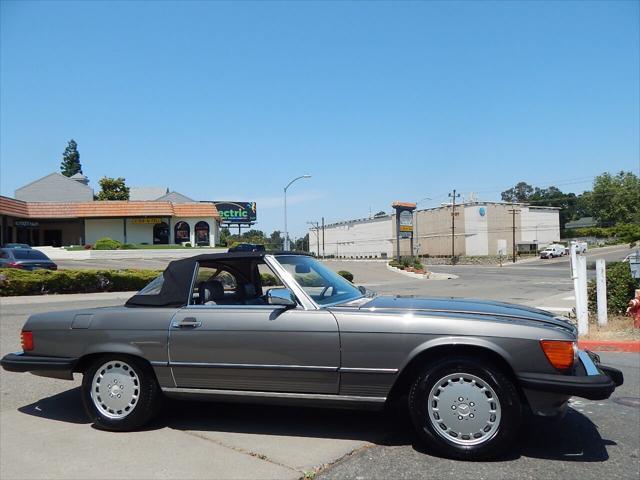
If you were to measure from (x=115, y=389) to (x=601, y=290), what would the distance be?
8668mm

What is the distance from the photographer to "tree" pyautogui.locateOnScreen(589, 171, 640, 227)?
10394cm

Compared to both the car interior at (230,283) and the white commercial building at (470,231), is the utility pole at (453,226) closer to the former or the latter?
the white commercial building at (470,231)

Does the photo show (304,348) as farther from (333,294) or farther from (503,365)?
(503,365)

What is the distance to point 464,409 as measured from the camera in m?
3.64

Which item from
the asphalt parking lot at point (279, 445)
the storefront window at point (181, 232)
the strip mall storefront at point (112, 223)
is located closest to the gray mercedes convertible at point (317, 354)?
the asphalt parking lot at point (279, 445)

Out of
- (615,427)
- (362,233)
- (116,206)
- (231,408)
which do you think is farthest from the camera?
(362,233)

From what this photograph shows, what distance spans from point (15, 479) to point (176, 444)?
3.54 feet

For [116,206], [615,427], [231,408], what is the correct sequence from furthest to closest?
[116,206] < [231,408] < [615,427]

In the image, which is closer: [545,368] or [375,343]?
[545,368]

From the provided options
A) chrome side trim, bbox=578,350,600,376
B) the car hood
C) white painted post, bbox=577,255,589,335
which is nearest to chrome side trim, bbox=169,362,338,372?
the car hood

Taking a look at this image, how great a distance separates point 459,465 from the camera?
11.7ft

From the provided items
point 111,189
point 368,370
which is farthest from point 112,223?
point 368,370

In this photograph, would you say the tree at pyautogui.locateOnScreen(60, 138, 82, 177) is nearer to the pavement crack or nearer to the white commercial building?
the white commercial building

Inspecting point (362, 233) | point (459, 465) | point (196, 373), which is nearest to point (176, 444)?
point (196, 373)
